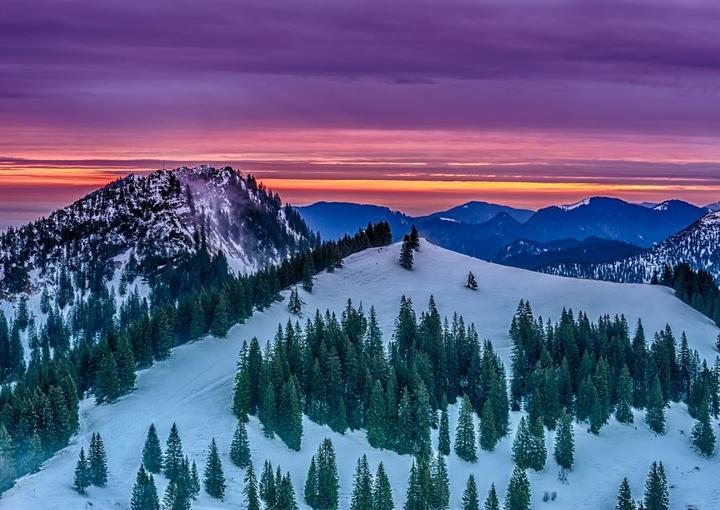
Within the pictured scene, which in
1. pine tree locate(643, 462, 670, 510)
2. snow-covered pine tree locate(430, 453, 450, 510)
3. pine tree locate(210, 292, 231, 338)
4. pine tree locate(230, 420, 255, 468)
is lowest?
pine tree locate(643, 462, 670, 510)

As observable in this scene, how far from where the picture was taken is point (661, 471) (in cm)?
12219

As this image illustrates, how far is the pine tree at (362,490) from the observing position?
10675 centimetres

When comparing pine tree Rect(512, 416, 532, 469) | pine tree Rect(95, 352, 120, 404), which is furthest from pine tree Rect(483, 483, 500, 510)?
pine tree Rect(95, 352, 120, 404)

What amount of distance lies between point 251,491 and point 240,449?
1078 centimetres

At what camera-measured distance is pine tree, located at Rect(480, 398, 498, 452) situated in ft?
440

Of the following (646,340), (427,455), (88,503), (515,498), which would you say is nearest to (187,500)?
(88,503)

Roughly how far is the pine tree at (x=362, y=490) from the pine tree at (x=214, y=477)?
16.5m

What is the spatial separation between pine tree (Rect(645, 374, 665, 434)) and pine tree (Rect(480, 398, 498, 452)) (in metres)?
30.0

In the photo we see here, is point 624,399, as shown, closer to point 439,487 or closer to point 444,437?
point 444,437

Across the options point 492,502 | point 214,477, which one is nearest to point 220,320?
point 214,477

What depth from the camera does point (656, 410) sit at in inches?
5773

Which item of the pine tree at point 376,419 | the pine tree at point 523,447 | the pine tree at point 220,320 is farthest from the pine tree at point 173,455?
the pine tree at point 220,320

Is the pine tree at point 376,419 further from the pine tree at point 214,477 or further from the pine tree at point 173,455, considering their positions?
the pine tree at point 173,455

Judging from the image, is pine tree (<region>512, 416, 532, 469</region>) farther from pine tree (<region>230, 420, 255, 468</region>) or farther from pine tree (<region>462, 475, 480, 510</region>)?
pine tree (<region>230, 420, 255, 468</region>)
